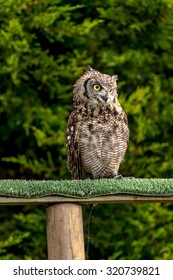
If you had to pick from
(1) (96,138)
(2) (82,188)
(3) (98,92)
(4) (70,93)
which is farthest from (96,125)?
(4) (70,93)

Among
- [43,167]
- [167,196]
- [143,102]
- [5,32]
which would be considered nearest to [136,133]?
[143,102]

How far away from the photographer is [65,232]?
4.54 metres

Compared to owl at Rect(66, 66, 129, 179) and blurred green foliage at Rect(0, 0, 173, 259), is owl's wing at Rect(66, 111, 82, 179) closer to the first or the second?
owl at Rect(66, 66, 129, 179)

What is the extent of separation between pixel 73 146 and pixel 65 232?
1.21 m

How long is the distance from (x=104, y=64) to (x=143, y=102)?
440 millimetres

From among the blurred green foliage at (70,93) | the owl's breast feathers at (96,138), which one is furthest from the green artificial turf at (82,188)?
the blurred green foliage at (70,93)

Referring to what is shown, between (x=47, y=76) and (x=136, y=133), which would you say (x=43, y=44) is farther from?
(x=136, y=133)

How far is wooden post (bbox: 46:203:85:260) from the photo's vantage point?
453 cm

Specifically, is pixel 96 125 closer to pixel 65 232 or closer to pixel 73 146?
pixel 73 146

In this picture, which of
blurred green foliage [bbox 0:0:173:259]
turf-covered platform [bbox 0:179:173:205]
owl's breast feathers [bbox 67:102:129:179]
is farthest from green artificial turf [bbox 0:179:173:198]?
blurred green foliage [bbox 0:0:173:259]

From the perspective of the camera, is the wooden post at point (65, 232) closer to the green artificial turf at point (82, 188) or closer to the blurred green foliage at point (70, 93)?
the green artificial turf at point (82, 188)

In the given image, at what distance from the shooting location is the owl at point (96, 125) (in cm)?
560

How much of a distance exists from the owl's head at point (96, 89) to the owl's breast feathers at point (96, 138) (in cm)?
4

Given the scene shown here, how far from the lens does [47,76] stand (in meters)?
6.99
